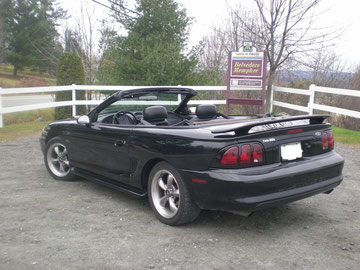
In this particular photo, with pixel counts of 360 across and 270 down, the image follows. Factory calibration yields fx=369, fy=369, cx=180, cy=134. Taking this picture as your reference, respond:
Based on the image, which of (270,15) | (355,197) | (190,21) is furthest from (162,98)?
(190,21)

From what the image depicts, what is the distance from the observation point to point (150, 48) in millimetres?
15102

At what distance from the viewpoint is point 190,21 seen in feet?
53.9

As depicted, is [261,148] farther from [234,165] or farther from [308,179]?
[308,179]

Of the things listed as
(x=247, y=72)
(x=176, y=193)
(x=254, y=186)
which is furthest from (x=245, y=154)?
(x=247, y=72)

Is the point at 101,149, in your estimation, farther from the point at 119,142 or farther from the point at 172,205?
the point at 172,205

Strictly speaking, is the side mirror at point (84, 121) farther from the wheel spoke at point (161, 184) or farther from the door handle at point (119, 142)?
the wheel spoke at point (161, 184)

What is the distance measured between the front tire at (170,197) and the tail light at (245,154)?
66 cm

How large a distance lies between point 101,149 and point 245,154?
2.09 metres

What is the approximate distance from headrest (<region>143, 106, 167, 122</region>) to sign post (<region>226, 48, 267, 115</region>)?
918 cm

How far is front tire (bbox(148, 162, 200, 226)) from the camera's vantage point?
12.2 feet

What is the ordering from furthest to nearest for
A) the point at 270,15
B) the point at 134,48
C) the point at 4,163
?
the point at 134,48 → the point at 270,15 → the point at 4,163

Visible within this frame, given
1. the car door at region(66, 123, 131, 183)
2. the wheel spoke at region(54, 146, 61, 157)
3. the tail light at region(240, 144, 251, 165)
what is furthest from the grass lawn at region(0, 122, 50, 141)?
the tail light at region(240, 144, 251, 165)

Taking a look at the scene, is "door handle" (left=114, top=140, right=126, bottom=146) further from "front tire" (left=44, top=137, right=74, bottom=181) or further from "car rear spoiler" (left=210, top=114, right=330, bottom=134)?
"front tire" (left=44, top=137, right=74, bottom=181)

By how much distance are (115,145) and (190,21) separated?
1308 cm
